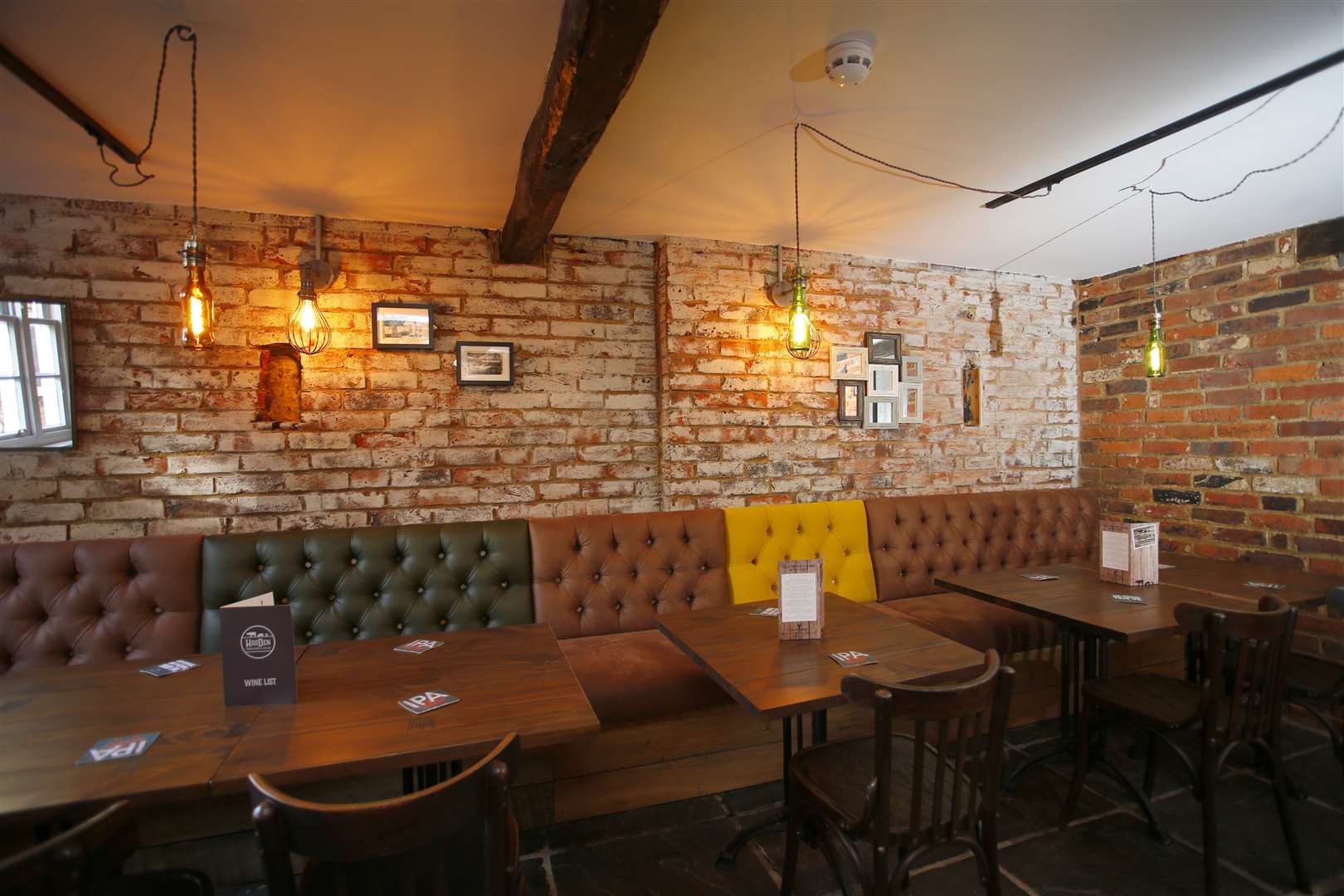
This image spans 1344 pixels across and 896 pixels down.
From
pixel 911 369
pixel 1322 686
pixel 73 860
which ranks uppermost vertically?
pixel 911 369

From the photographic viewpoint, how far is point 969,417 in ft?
13.5

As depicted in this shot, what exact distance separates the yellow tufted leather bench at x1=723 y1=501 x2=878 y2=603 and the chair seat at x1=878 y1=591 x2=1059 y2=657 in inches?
9.2

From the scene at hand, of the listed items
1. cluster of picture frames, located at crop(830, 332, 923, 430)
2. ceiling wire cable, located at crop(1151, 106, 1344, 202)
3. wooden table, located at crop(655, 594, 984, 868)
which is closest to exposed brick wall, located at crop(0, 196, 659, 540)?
cluster of picture frames, located at crop(830, 332, 923, 430)

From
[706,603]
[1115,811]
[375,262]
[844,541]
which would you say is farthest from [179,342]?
[1115,811]

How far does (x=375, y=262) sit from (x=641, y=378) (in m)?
1.45

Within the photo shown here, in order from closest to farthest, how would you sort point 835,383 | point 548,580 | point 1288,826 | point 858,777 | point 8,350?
point 858,777
point 1288,826
point 8,350
point 548,580
point 835,383

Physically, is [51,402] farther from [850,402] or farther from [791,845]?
[850,402]

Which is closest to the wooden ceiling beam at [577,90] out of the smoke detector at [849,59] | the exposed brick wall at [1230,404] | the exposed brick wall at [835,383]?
the smoke detector at [849,59]

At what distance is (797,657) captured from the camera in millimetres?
1773

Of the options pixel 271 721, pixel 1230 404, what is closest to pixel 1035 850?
pixel 271 721

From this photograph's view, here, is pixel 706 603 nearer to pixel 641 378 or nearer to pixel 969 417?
pixel 641 378

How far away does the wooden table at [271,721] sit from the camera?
1.18 meters

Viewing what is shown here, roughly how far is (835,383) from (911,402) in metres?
0.57

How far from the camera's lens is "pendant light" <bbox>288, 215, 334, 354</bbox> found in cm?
288
